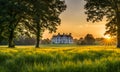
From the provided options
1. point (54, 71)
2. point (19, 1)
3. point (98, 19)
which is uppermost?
point (19, 1)

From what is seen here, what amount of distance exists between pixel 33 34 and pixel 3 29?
19.3 ft

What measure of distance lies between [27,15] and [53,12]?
15.4 ft

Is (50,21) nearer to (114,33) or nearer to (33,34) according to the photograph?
(33,34)

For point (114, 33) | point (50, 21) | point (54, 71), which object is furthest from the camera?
point (50, 21)

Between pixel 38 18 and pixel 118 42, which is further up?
pixel 38 18

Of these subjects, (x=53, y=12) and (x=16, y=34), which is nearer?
(x=53, y=12)

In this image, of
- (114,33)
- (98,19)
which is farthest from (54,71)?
(114,33)

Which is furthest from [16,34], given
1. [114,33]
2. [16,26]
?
[114,33]

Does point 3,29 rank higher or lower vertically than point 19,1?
lower

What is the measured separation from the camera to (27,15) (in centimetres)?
5638

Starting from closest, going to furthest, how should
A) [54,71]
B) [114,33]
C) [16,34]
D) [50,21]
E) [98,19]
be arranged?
1. [54,71]
2. [98,19]
3. [114,33]
4. [50,21]
5. [16,34]

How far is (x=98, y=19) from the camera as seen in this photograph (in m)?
45.9

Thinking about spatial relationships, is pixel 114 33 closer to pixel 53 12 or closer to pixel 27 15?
pixel 53 12

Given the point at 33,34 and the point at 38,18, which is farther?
the point at 33,34
